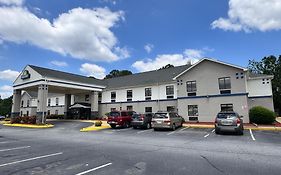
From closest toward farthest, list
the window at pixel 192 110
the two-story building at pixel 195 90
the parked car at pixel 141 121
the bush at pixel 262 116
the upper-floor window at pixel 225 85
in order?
the parked car at pixel 141 121, the bush at pixel 262 116, the two-story building at pixel 195 90, the upper-floor window at pixel 225 85, the window at pixel 192 110

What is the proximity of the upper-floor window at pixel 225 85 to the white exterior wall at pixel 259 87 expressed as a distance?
413 cm

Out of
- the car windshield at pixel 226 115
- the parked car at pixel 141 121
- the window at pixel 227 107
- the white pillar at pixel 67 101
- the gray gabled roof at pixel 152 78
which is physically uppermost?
the gray gabled roof at pixel 152 78

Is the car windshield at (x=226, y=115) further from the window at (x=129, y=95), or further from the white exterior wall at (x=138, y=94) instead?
the window at (x=129, y=95)

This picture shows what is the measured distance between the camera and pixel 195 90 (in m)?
25.9

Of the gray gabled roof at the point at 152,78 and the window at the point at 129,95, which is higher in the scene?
the gray gabled roof at the point at 152,78

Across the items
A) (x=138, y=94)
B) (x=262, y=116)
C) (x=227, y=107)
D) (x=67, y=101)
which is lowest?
(x=262, y=116)

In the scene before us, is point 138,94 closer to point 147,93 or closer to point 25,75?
point 147,93

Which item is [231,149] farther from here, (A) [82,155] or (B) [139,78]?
(B) [139,78]

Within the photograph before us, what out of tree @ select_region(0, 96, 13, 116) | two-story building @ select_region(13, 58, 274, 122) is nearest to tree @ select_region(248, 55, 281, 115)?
two-story building @ select_region(13, 58, 274, 122)

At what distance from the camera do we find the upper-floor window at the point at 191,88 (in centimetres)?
2605

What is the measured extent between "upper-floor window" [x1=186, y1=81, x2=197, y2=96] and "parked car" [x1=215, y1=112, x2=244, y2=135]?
1020 cm

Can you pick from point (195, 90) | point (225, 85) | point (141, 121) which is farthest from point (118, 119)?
point (225, 85)

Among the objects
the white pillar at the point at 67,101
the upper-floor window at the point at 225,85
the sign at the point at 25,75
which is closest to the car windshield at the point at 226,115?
the upper-floor window at the point at 225,85

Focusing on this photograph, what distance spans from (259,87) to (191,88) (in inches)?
330
